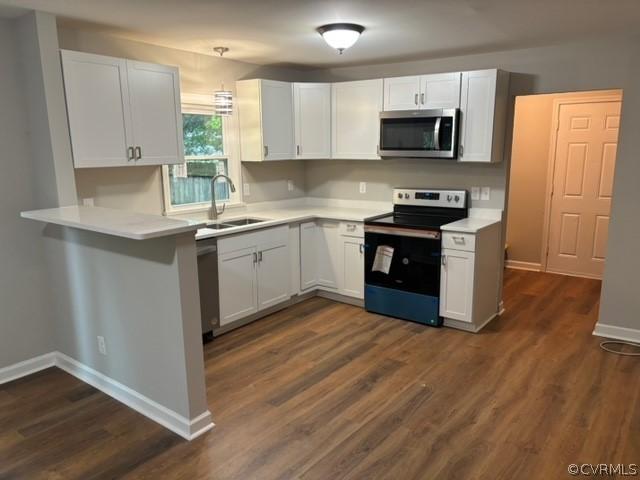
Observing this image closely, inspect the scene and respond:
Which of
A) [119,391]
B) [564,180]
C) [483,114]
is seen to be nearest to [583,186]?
[564,180]

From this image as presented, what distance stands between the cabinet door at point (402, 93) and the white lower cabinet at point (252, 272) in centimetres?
151

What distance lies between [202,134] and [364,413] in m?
2.85

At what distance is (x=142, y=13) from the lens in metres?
2.84

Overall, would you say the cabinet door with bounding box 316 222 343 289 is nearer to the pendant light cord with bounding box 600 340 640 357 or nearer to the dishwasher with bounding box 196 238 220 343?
the dishwasher with bounding box 196 238 220 343

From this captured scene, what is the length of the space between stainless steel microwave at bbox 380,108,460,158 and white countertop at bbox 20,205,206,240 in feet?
7.74

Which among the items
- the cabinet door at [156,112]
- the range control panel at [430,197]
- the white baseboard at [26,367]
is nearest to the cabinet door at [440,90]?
the range control panel at [430,197]

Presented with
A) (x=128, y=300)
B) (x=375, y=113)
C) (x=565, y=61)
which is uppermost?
(x=565, y=61)

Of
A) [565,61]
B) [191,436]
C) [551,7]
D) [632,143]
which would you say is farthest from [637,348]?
[191,436]

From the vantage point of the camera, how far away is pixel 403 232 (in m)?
4.03

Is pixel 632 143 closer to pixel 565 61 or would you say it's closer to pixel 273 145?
pixel 565 61

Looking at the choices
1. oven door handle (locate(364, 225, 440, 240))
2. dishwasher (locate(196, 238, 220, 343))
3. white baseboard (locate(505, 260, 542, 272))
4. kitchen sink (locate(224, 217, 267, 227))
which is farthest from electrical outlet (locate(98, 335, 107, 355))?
white baseboard (locate(505, 260, 542, 272))

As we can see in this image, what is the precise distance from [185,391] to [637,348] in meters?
3.34

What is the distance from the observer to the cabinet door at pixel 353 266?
14.5 feet

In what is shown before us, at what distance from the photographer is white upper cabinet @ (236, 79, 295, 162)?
4.42 m
